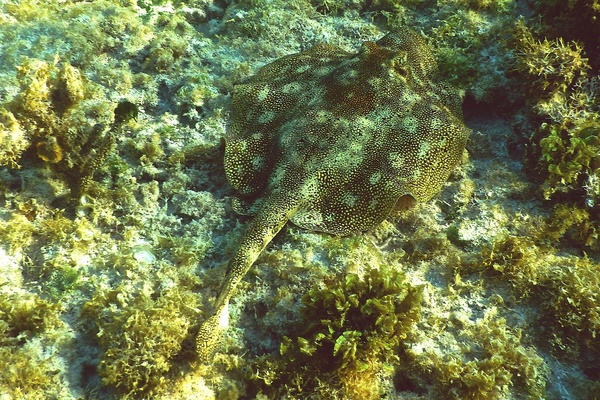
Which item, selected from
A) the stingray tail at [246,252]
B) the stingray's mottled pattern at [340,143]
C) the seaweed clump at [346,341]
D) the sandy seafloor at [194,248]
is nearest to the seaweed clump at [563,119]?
the sandy seafloor at [194,248]

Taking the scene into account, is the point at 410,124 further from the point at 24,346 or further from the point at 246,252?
the point at 24,346

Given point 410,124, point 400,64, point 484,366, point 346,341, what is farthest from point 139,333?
point 400,64

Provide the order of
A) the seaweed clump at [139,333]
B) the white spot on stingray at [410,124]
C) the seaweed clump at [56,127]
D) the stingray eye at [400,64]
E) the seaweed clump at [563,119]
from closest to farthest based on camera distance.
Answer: the seaweed clump at [139,333], the seaweed clump at [56,127], the seaweed clump at [563,119], the white spot on stingray at [410,124], the stingray eye at [400,64]

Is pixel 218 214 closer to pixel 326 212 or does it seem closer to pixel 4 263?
pixel 326 212

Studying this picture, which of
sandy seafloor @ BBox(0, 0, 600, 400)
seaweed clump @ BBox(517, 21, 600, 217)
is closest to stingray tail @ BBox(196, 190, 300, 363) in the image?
sandy seafloor @ BBox(0, 0, 600, 400)

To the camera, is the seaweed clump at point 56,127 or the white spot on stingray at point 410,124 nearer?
the seaweed clump at point 56,127

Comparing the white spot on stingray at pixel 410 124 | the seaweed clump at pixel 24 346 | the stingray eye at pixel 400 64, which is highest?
→ the stingray eye at pixel 400 64

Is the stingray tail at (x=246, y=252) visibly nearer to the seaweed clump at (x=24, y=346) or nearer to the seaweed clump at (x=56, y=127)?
the seaweed clump at (x=24, y=346)

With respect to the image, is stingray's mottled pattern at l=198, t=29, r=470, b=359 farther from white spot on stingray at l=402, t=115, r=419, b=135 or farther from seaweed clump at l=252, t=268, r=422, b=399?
seaweed clump at l=252, t=268, r=422, b=399
